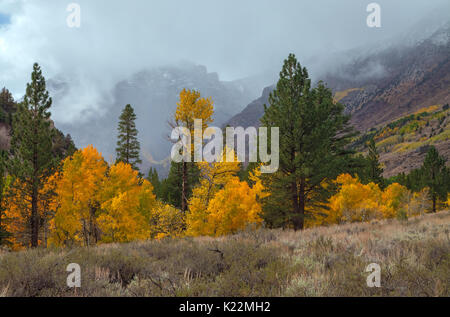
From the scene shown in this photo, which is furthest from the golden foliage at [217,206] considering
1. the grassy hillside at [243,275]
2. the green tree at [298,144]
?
the grassy hillside at [243,275]

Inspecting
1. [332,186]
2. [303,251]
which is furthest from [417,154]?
[303,251]

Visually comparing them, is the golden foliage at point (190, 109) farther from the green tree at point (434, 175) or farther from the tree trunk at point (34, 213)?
the green tree at point (434, 175)

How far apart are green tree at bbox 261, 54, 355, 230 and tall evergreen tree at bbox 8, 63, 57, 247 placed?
1823 cm

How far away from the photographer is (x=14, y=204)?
2416 cm

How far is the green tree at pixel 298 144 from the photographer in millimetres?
15844

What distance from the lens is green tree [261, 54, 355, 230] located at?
15.8m

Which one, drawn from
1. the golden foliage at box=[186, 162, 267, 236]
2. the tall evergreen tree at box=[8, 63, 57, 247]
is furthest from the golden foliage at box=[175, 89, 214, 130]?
the tall evergreen tree at box=[8, 63, 57, 247]

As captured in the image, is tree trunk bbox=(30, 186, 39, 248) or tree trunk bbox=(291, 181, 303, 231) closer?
tree trunk bbox=(291, 181, 303, 231)

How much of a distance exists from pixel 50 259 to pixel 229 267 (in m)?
4.16

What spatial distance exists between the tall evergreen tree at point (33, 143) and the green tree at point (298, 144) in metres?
18.2

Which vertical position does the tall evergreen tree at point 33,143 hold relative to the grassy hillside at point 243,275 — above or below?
above

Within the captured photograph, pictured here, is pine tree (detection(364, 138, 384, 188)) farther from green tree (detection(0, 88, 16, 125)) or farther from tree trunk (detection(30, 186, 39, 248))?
green tree (detection(0, 88, 16, 125))
